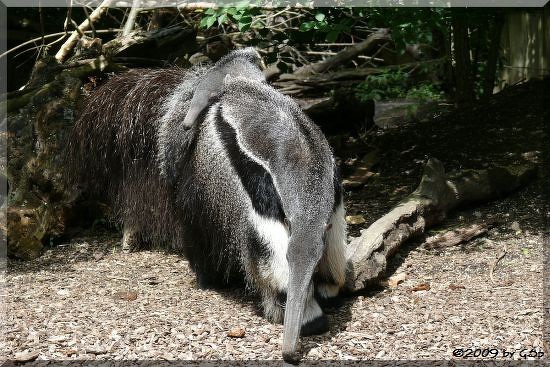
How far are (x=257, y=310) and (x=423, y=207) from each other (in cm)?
180

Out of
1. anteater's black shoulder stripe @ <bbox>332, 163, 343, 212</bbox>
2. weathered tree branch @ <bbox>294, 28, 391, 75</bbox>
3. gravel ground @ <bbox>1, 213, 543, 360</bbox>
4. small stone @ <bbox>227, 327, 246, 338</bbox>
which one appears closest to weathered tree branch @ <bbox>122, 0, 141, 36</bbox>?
weathered tree branch @ <bbox>294, 28, 391, 75</bbox>

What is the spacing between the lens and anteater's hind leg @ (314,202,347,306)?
4.45 meters

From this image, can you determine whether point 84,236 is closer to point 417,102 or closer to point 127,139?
point 127,139

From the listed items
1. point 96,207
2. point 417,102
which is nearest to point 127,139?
point 96,207

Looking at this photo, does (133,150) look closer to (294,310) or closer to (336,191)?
(336,191)

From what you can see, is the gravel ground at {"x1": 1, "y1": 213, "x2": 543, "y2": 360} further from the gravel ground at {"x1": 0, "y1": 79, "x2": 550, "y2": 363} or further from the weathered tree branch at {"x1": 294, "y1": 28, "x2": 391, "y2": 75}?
the weathered tree branch at {"x1": 294, "y1": 28, "x2": 391, "y2": 75}

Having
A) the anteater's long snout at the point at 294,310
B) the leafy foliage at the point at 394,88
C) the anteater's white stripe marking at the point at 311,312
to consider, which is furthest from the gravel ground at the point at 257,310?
the leafy foliage at the point at 394,88

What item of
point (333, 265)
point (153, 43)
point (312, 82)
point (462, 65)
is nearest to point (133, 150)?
point (153, 43)

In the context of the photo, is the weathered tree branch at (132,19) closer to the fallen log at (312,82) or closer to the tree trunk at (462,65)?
the fallen log at (312,82)

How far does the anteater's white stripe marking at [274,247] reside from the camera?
165 inches

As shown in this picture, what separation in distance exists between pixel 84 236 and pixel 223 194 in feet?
7.64

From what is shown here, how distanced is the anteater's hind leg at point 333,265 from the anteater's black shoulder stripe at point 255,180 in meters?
0.36

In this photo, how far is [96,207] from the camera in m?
6.56

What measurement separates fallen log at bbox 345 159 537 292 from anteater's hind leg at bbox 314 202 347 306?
8.7 inches
